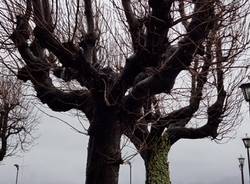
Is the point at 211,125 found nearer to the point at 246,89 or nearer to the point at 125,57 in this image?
the point at 246,89

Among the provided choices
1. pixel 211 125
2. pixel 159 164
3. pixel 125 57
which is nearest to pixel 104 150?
pixel 125 57

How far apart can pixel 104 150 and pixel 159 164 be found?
24.1 ft

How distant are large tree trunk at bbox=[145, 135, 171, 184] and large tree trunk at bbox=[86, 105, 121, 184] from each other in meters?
6.31

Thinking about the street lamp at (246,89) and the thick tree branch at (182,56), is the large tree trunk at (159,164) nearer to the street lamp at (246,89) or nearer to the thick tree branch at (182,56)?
the street lamp at (246,89)

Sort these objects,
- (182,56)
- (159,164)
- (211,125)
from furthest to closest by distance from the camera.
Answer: (159,164)
(211,125)
(182,56)

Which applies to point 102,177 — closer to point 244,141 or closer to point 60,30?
point 60,30

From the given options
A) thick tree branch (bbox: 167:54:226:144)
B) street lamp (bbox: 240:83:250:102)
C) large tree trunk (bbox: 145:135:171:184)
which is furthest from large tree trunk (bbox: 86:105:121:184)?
large tree trunk (bbox: 145:135:171:184)

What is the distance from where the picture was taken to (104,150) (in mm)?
7469

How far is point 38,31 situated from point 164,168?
8704mm

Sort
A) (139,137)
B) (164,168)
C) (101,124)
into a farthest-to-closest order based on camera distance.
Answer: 1. (164,168)
2. (139,137)
3. (101,124)

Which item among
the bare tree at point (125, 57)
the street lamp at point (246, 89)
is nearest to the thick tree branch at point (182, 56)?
the bare tree at point (125, 57)

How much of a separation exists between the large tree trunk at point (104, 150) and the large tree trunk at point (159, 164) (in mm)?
6313

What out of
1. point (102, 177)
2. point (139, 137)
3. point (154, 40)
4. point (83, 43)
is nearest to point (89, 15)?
point (83, 43)

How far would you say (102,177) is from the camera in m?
7.33
